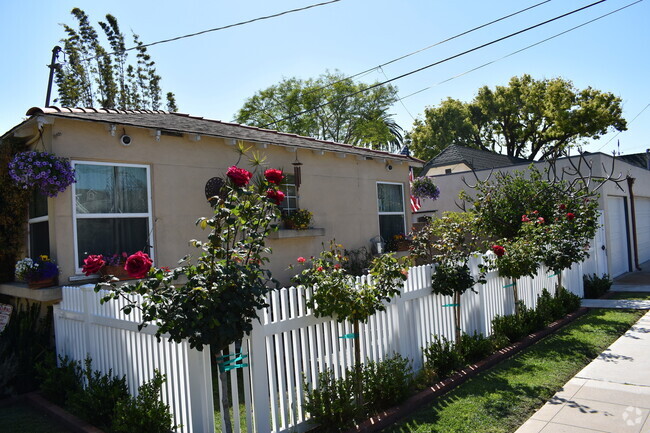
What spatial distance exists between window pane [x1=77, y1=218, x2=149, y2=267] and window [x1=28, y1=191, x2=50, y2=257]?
563 mm

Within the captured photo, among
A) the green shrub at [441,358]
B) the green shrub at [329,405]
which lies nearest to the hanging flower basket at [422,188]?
the green shrub at [441,358]

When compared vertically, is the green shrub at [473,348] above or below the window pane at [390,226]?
below

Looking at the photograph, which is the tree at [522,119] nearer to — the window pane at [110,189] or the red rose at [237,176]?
the window pane at [110,189]

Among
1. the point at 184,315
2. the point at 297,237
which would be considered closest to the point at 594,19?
the point at 297,237

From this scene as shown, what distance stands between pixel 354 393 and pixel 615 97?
33.2 meters

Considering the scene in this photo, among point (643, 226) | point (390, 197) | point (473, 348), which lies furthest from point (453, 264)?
point (643, 226)

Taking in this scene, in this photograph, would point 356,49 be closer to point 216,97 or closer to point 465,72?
point 465,72

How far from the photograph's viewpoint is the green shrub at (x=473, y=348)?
598cm

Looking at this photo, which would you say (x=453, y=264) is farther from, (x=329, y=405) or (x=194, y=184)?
(x=194, y=184)

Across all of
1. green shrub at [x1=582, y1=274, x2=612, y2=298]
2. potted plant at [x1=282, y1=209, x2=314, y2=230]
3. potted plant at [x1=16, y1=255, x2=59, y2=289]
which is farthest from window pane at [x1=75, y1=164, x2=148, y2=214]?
green shrub at [x1=582, y1=274, x2=612, y2=298]

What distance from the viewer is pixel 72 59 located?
20938 millimetres

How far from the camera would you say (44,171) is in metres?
5.87

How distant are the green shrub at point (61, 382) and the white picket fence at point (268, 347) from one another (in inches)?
7.0

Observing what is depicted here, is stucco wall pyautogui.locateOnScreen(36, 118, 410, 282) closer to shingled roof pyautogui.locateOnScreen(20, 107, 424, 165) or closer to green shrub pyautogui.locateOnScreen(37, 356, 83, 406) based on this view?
shingled roof pyautogui.locateOnScreen(20, 107, 424, 165)
